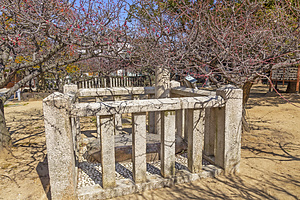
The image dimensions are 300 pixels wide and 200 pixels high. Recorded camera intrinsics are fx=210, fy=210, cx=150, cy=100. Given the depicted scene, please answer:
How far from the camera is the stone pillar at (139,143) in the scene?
9.88 ft

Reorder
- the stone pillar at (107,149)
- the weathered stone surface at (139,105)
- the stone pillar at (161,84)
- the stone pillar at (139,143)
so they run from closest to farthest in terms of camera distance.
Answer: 1. the weathered stone surface at (139,105)
2. the stone pillar at (107,149)
3. the stone pillar at (139,143)
4. the stone pillar at (161,84)

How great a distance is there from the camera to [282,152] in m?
4.43

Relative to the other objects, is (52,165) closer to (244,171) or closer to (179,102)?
(179,102)

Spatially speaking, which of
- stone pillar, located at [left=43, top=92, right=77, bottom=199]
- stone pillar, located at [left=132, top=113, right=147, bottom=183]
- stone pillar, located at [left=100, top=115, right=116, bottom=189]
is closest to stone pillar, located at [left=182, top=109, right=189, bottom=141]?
stone pillar, located at [left=132, top=113, right=147, bottom=183]

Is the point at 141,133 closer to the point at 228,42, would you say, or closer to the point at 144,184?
the point at 144,184

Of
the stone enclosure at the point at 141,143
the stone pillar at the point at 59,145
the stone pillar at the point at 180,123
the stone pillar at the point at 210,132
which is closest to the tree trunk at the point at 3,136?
the stone enclosure at the point at 141,143

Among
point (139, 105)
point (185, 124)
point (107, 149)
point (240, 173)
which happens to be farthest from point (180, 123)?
point (107, 149)

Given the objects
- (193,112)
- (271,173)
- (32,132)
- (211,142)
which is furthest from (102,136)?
(32,132)

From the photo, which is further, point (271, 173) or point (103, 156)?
point (271, 173)

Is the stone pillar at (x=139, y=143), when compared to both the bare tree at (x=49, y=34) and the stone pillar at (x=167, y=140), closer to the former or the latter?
the stone pillar at (x=167, y=140)

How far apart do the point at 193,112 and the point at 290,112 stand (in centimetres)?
630

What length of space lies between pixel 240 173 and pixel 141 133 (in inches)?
76.1

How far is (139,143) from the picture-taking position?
304 centimetres

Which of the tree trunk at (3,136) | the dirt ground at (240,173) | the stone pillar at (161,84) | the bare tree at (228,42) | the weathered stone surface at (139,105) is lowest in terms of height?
the dirt ground at (240,173)
